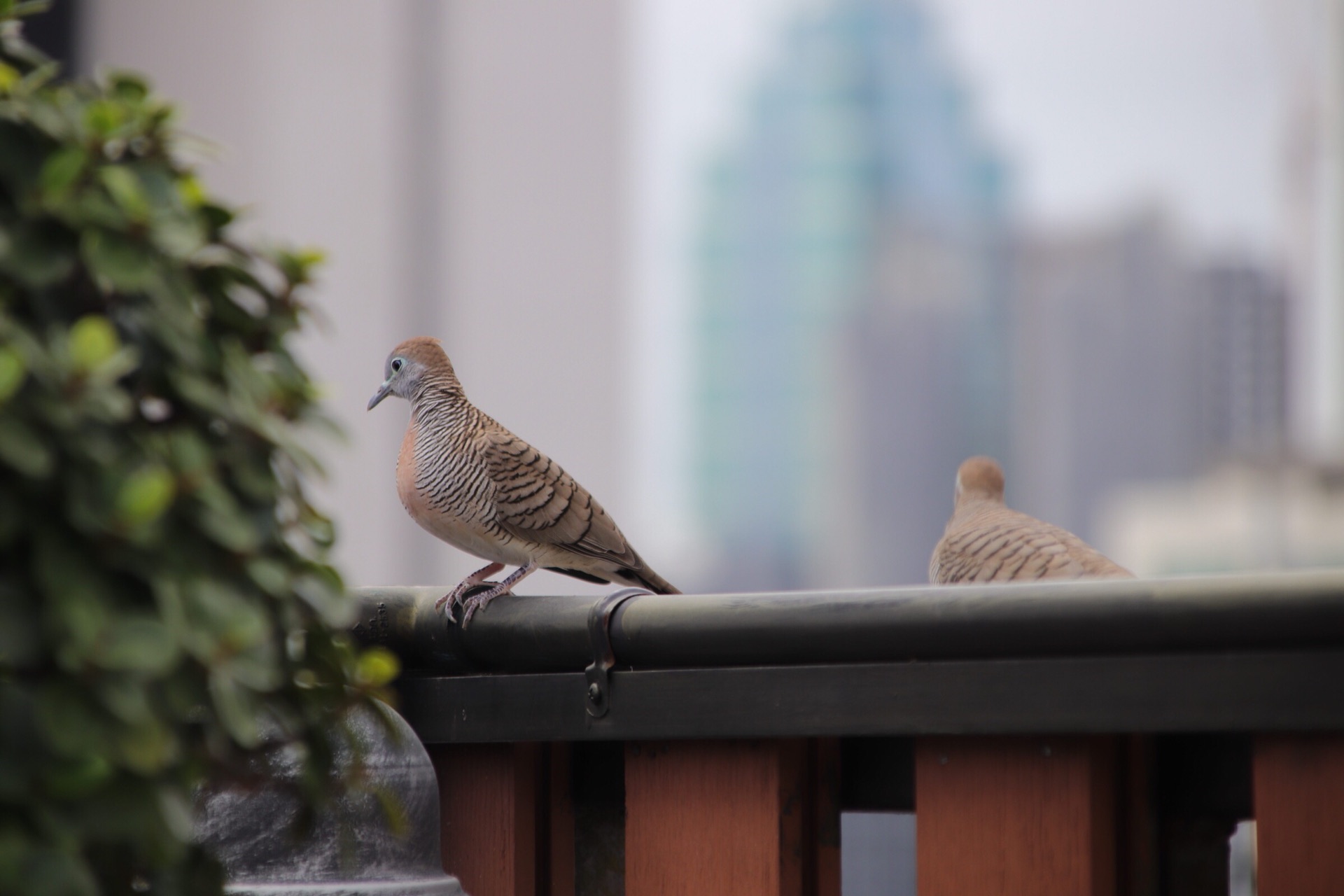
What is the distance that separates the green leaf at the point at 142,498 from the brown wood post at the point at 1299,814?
721mm

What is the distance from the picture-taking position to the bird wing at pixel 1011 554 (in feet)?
5.14

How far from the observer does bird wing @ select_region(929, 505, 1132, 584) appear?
5.14ft

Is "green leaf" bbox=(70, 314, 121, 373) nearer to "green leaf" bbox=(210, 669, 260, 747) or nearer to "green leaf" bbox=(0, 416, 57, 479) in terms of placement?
"green leaf" bbox=(0, 416, 57, 479)

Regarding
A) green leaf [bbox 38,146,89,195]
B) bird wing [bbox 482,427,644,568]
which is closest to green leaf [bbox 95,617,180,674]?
green leaf [bbox 38,146,89,195]

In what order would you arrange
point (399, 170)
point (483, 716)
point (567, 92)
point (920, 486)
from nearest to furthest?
point (483, 716) < point (399, 170) < point (567, 92) < point (920, 486)

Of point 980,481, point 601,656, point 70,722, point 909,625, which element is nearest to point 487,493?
point 980,481

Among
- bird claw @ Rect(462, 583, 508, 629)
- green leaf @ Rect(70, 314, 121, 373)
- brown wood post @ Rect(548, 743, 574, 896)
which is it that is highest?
green leaf @ Rect(70, 314, 121, 373)

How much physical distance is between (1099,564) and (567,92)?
19081 mm

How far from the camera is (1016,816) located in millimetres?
1050

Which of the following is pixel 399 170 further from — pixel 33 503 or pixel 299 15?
pixel 33 503

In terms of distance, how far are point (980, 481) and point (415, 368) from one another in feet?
2.80

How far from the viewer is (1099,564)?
155 cm

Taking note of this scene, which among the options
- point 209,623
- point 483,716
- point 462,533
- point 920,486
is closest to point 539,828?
point 483,716

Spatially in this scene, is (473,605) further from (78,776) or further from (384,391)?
(384,391)
